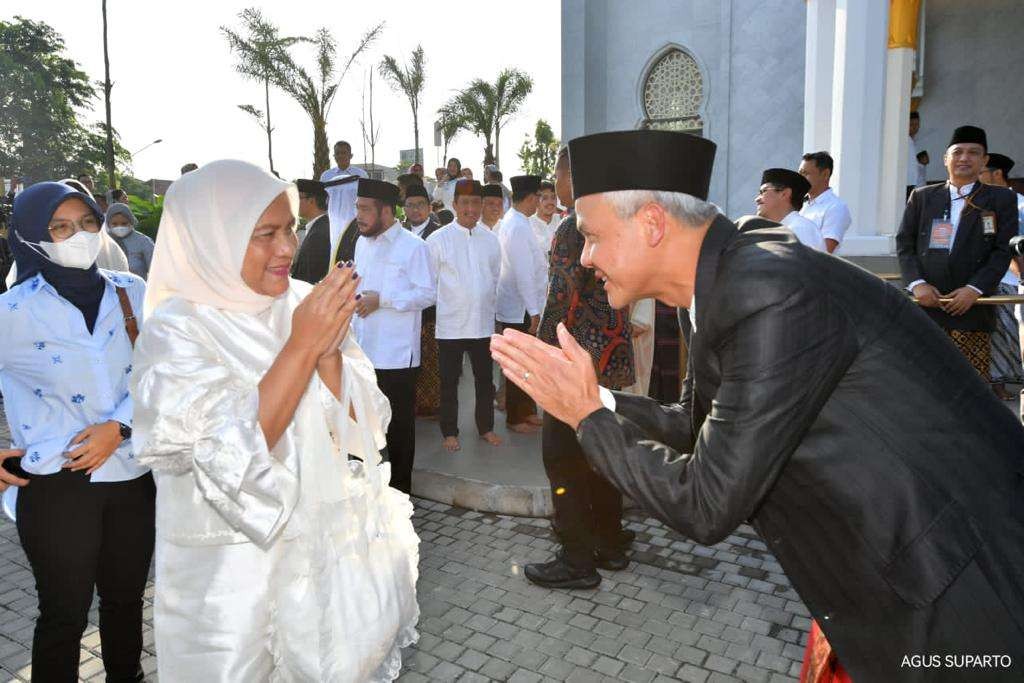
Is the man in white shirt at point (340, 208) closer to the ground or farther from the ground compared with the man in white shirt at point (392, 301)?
farther from the ground

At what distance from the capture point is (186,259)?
80.3 inches

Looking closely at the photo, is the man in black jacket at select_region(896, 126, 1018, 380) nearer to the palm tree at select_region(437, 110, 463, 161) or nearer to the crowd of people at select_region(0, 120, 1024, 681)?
the crowd of people at select_region(0, 120, 1024, 681)

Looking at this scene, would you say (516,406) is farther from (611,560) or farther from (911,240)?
(911,240)

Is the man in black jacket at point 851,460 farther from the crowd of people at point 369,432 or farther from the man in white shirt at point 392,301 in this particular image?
the man in white shirt at point 392,301

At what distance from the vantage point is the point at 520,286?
6.72 m

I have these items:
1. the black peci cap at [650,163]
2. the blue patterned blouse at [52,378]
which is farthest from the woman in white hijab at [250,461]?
the black peci cap at [650,163]

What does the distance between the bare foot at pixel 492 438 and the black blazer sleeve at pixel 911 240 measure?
3.72 metres

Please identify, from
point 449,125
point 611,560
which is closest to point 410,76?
point 449,125

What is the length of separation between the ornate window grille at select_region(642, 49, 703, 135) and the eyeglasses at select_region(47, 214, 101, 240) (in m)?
16.1

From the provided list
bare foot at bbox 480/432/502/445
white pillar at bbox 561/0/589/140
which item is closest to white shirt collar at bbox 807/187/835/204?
bare foot at bbox 480/432/502/445

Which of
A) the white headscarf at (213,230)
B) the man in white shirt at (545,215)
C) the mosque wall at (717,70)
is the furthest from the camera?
the mosque wall at (717,70)

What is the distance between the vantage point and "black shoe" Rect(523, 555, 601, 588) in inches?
149

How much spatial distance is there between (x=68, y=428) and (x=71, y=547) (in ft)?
1.33

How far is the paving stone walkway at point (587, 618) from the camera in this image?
10.0 ft
